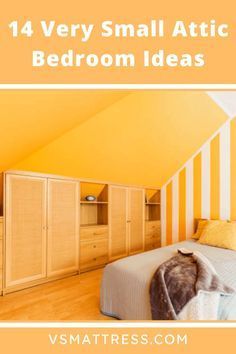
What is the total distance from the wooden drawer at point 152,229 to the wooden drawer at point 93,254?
106 cm

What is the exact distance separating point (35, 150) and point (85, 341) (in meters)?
1.75

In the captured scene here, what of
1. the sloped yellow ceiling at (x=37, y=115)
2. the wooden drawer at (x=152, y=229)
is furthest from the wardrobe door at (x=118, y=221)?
the sloped yellow ceiling at (x=37, y=115)

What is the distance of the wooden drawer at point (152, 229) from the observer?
4.30 m

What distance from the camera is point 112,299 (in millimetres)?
2023

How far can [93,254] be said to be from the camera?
131 inches

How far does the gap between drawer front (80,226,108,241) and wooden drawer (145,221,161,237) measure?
1.06m

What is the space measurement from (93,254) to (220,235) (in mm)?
1806

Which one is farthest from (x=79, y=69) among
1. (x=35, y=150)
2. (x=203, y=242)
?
(x=203, y=242)

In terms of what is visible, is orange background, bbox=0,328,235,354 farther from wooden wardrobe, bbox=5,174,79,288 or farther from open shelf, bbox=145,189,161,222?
open shelf, bbox=145,189,161,222

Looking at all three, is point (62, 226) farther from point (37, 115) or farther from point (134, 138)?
point (37, 115)

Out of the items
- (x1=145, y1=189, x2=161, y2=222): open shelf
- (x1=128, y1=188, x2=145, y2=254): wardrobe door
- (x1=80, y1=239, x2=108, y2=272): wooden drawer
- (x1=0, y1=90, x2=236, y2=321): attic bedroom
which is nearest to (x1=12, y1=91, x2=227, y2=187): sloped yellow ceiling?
(x1=0, y1=90, x2=236, y2=321): attic bedroom

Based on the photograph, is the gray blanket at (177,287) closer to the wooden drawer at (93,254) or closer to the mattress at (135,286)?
→ the mattress at (135,286)

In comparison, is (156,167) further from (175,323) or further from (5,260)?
(175,323)

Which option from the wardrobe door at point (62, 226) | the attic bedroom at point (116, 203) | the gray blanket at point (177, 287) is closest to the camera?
the gray blanket at point (177, 287)
